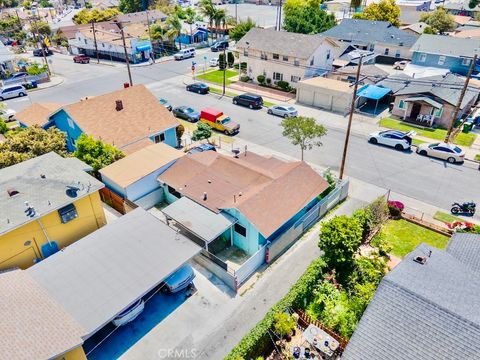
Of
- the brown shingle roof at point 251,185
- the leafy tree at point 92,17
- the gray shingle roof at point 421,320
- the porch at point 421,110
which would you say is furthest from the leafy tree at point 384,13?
the gray shingle roof at point 421,320

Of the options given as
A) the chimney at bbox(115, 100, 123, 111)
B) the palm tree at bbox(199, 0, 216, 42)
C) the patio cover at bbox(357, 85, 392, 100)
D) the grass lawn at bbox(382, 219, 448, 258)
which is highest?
the palm tree at bbox(199, 0, 216, 42)

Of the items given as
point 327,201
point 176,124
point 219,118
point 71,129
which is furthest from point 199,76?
point 327,201

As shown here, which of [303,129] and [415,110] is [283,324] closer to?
[303,129]

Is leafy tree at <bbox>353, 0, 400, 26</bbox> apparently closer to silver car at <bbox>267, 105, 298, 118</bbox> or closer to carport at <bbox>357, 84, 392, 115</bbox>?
carport at <bbox>357, 84, 392, 115</bbox>

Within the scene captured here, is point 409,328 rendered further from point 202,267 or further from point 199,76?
point 199,76

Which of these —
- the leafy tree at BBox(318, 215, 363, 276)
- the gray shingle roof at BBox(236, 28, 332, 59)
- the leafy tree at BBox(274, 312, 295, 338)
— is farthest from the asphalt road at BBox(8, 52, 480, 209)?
the leafy tree at BBox(274, 312, 295, 338)

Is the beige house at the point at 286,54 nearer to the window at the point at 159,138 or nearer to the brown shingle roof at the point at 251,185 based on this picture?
the window at the point at 159,138

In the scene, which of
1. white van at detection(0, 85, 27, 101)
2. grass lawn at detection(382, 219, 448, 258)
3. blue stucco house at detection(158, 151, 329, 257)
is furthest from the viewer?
white van at detection(0, 85, 27, 101)
